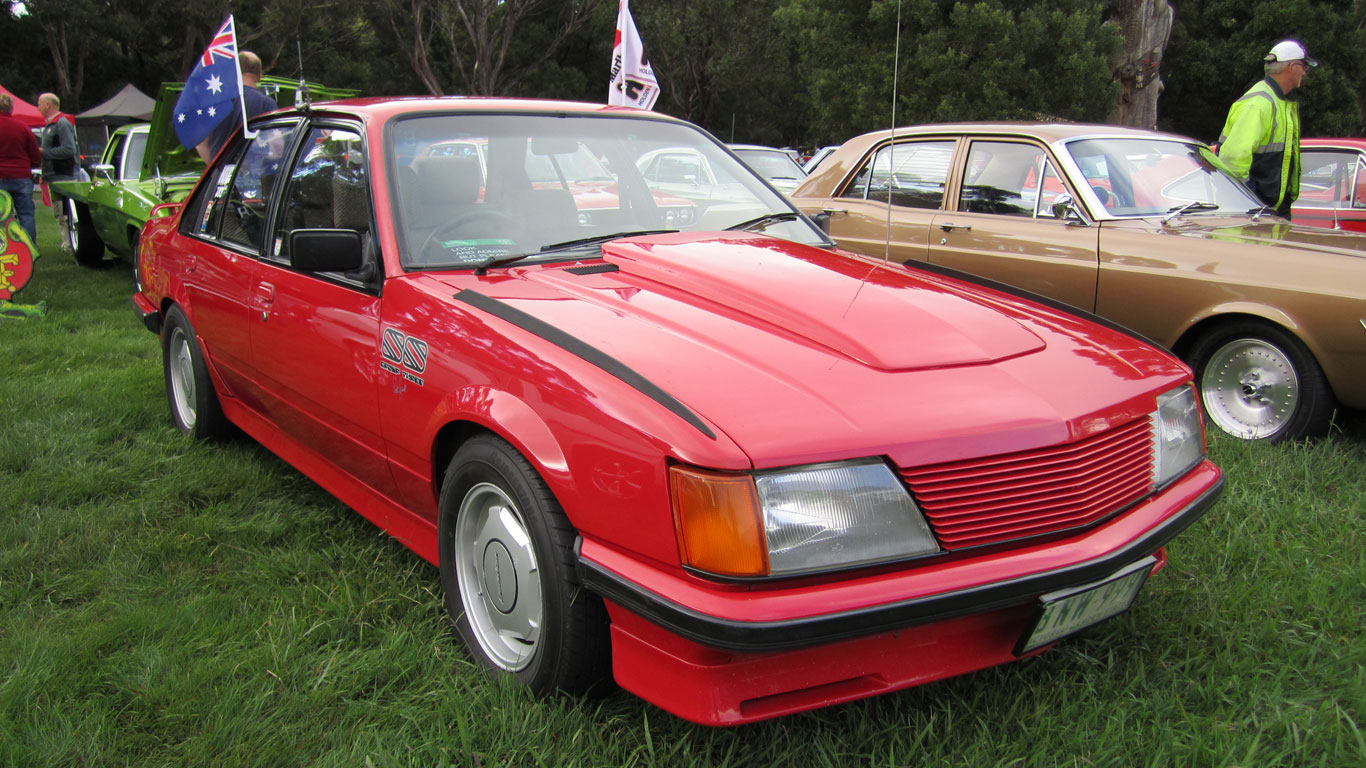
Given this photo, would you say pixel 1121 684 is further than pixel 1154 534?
Yes

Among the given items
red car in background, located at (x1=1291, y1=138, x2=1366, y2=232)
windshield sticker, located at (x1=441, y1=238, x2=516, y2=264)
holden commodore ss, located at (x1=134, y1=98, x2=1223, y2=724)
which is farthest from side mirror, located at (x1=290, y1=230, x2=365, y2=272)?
red car in background, located at (x1=1291, y1=138, x2=1366, y2=232)

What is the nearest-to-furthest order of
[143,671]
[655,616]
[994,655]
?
[655,616], [994,655], [143,671]

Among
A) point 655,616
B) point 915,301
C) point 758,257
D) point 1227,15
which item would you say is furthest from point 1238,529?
point 1227,15

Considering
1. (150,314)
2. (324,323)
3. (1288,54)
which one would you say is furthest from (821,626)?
(1288,54)

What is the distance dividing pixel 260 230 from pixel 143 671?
1.63 metres

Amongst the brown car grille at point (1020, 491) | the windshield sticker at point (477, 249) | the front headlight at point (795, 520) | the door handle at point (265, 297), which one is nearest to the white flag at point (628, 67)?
the door handle at point (265, 297)

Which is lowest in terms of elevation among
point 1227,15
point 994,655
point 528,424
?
point 994,655

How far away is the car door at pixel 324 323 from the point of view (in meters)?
2.68

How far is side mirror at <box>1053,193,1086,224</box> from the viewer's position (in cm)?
468

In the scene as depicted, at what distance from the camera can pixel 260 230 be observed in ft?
11.0

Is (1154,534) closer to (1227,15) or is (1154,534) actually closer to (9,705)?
(9,705)

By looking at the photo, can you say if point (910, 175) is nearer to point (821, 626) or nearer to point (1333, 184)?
point (1333, 184)

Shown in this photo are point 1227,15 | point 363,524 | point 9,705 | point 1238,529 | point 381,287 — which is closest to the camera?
point 9,705

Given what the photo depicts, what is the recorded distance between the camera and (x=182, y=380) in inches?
168
